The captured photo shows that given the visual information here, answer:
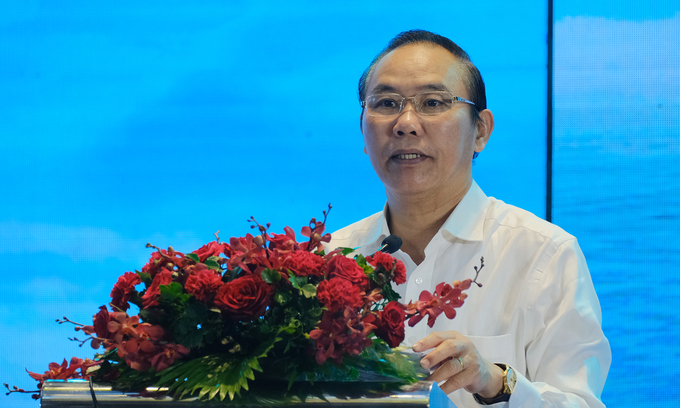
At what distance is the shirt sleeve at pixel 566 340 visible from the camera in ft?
4.40

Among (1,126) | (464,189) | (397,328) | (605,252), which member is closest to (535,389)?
(397,328)

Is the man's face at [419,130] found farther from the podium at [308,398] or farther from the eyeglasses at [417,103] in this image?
the podium at [308,398]

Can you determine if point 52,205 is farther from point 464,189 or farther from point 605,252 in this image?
point 605,252

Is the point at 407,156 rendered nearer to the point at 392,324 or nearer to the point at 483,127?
the point at 483,127

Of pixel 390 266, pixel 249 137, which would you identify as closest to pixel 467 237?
pixel 390 266

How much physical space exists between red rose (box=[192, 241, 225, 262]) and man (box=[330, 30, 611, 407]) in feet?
2.51

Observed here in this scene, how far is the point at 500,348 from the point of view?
1509 millimetres

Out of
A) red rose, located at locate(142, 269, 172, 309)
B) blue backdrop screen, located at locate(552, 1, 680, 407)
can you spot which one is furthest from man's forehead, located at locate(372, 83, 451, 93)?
blue backdrop screen, located at locate(552, 1, 680, 407)

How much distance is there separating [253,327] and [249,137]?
241 cm

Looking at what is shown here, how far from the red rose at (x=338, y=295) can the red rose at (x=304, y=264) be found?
0.10 ft

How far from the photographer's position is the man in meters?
1.43

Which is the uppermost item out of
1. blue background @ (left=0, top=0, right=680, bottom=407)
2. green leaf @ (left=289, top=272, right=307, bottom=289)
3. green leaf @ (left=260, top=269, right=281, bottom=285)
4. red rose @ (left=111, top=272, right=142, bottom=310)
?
blue background @ (left=0, top=0, right=680, bottom=407)

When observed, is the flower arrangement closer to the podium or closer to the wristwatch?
the podium

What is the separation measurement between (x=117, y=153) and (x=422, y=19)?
1.77 m
